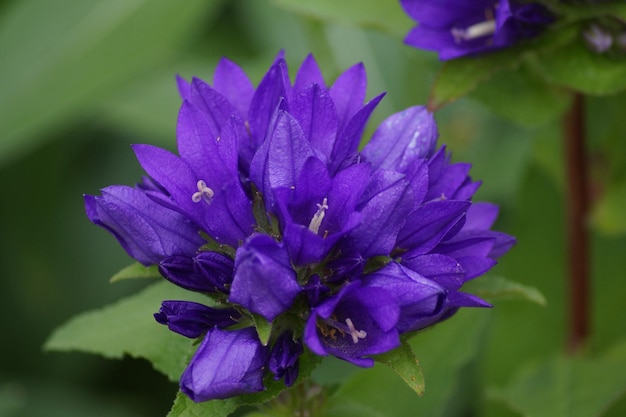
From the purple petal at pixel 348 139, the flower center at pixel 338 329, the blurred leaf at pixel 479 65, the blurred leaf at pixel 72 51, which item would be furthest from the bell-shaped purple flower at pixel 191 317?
the blurred leaf at pixel 72 51

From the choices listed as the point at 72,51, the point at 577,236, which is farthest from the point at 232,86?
the point at 72,51

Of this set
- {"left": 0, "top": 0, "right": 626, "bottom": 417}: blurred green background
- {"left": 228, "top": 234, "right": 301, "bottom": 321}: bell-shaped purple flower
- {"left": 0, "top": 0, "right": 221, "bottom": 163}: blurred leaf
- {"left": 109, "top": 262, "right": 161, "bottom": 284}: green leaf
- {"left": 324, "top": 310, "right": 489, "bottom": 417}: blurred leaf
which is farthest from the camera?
{"left": 0, "top": 0, "right": 221, "bottom": 163}: blurred leaf

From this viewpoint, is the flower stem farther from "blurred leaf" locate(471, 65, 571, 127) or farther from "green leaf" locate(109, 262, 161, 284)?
"green leaf" locate(109, 262, 161, 284)

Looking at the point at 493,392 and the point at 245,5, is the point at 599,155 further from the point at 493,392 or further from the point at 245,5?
the point at 245,5

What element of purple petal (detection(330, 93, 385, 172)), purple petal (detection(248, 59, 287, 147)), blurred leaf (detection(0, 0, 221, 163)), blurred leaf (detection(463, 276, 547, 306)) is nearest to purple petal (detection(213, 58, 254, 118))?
purple petal (detection(248, 59, 287, 147))

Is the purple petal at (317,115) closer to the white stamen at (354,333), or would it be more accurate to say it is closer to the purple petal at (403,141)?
the purple petal at (403,141)

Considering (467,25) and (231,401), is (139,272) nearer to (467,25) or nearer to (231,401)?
(231,401)

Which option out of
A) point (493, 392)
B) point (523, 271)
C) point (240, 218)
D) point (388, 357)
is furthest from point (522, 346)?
point (240, 218)
